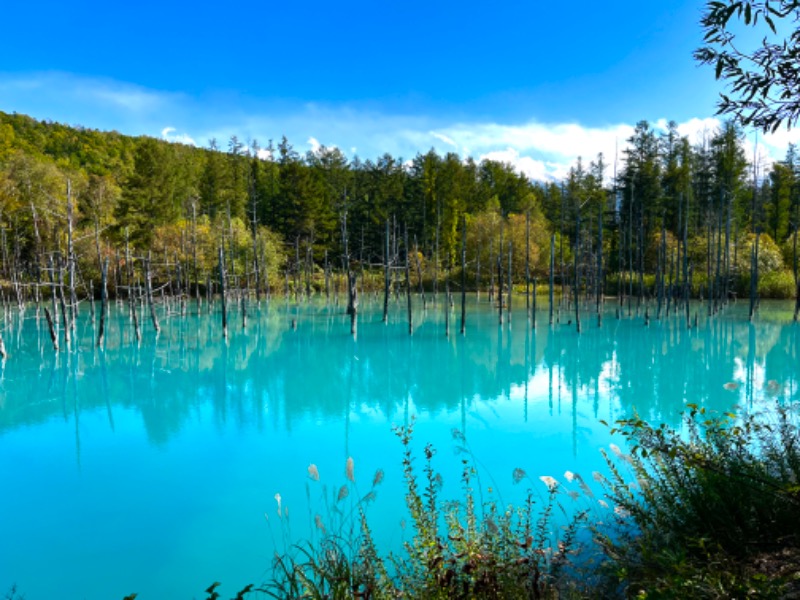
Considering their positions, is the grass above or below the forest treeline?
below

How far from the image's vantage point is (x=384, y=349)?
18.6 meters

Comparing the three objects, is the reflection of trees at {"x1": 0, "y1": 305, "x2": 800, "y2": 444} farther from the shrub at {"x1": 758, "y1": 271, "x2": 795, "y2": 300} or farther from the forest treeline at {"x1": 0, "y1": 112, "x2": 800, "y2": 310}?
the shrub at {"x1": 758, "y1": 271, "x2": 795, "y2": 300}

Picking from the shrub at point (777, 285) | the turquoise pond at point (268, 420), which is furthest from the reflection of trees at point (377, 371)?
the shrub at point (777, 285)

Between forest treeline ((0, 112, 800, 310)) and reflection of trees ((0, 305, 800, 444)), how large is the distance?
562cm

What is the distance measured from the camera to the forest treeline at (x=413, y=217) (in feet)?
97.5

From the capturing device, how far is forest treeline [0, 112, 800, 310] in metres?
29.7

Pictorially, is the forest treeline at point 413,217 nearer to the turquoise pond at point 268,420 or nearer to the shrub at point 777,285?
the shrub at point 777,285

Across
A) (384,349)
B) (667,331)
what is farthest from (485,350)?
(667,331)

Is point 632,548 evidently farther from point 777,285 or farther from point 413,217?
point 413,217

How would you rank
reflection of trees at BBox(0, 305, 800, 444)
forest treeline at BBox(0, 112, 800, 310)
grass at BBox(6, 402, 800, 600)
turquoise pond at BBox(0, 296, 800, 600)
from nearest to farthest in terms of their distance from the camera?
1. grass at BBox(6, 402, 800, 600)
2. turquoise pond at BBox(0, 296, 800, 600)
3. reflection of trees at BBox(0, 305, 800, 444)
4. forest treeline at BBox(0, 112, 800, 310)

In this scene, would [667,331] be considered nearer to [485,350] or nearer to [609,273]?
[485,350]

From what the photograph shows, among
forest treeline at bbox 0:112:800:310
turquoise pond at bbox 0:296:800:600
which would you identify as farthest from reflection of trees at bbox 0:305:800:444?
forest treeline at bbox 0:112:800:310

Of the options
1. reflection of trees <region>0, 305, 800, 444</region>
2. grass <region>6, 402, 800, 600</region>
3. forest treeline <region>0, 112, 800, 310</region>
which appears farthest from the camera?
forest treeline <region>0, 112, 800, 310</region>

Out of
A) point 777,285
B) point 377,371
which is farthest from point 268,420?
point 777,285
